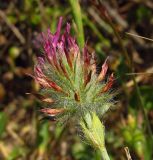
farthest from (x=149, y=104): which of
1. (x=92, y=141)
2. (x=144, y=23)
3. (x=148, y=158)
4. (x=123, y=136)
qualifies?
(x=92, y=141)

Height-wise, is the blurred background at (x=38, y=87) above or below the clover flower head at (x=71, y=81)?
below

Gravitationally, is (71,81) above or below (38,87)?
above

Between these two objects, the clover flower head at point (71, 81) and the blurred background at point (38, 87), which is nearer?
the clover flower head at point (71, 81)

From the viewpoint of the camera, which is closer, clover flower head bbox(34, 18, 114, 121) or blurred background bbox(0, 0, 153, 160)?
clover flower head bbox(34, 18, 114, 121)

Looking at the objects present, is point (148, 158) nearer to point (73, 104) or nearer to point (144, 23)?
point (73, 104)

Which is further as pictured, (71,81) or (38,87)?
(38,87)

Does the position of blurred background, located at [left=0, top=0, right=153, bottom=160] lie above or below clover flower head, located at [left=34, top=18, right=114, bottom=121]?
below
